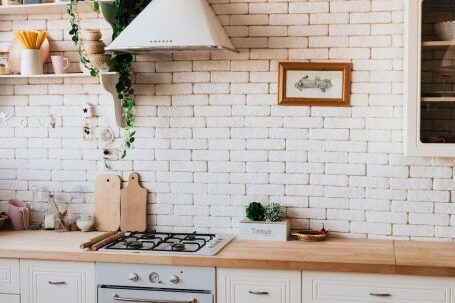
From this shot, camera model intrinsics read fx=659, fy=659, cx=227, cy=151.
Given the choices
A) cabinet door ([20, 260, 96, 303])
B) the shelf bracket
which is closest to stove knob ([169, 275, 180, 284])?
cabinet door ([20, 260, 96, 303])

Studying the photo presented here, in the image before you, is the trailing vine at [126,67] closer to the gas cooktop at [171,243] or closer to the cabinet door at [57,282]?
the gas cooktop at [171,243]

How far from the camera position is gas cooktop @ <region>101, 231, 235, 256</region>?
3.46 meters

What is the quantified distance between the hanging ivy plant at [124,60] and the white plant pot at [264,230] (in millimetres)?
881

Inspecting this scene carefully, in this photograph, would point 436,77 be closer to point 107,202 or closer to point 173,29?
point 173,29

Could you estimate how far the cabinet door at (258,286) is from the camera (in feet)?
10.8

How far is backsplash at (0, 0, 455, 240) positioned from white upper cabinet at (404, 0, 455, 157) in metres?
0.32

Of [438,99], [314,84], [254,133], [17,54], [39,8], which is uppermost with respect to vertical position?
[39,8]

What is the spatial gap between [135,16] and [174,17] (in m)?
0.53

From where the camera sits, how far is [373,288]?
321 centimetres

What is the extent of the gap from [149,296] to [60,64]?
154cm

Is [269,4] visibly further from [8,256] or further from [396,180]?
[8,256]

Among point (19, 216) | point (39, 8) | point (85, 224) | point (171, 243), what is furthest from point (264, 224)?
point (39, 8)

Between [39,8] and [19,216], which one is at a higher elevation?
[39,8]

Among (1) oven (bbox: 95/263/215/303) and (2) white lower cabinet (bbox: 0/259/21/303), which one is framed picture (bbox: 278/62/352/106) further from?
(2) white lower cabinet (bbox: 0/259/21/303)
